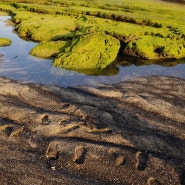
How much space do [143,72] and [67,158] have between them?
21406 millimetres

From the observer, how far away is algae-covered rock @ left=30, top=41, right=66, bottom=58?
45.0 m

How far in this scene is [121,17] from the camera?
6344 cm

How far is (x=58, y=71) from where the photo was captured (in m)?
39.4

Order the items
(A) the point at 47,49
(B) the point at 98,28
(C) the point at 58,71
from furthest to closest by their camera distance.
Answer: (B) the point at 98,28 → (A) the point at 47,49 → (C) the point at 58,71

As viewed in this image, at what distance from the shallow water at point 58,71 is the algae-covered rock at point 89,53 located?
1325mm

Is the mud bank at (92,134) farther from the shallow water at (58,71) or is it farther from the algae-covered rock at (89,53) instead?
the algae-covered rock at (89,53)

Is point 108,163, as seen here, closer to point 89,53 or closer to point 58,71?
point 58,71

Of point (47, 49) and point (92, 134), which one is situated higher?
point (92, 134)

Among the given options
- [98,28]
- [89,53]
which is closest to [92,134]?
[89,53]

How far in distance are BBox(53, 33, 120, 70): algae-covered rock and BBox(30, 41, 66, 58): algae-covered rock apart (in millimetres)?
1268

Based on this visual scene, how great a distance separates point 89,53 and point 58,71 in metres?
5.42

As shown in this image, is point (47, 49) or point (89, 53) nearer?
point (89, 53)

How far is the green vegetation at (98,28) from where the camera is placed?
1778 inches

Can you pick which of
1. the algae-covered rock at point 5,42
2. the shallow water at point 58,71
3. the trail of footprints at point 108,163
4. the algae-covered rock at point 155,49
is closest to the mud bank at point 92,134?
the trail of footprints at point 108,163
